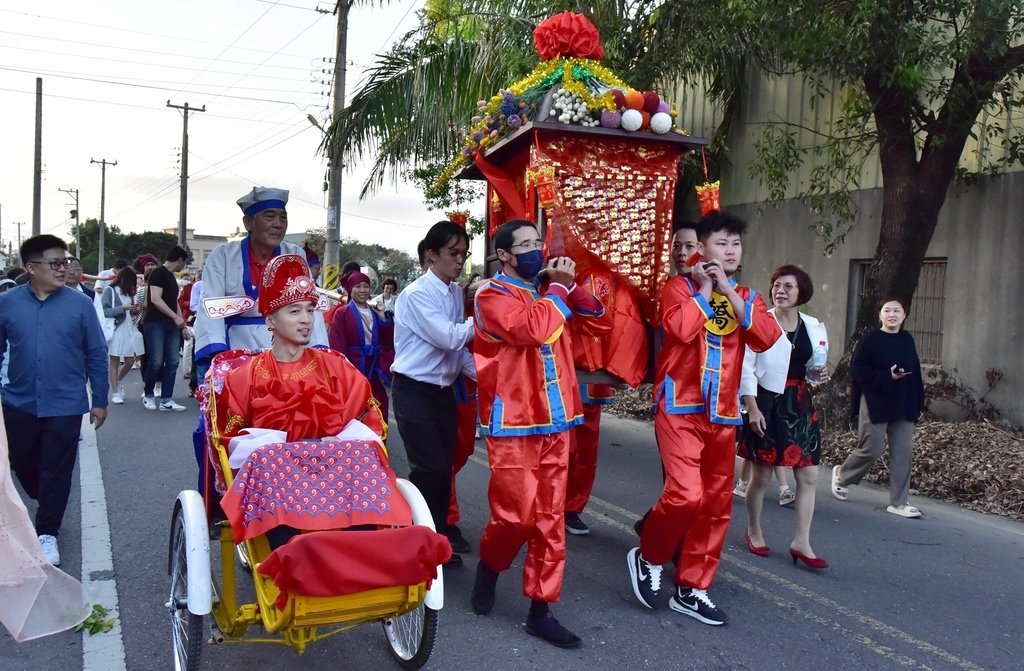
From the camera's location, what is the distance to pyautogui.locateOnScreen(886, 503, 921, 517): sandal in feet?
21.3

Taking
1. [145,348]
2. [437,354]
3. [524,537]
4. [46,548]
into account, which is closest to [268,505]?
[524,537]

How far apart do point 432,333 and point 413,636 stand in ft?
5.58

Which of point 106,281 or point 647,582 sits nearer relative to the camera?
point 647,582

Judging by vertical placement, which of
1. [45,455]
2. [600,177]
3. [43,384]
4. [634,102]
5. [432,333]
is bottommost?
[45,455]

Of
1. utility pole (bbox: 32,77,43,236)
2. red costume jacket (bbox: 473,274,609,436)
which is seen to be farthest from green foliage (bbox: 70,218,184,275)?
red costume jacket (bbox: 473,274,609,436)

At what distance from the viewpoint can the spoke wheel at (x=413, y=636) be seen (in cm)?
333

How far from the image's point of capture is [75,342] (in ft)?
16.8

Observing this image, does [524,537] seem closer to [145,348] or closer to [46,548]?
[46,548]

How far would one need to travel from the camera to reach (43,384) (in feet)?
16.2

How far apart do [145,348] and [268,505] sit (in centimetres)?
846

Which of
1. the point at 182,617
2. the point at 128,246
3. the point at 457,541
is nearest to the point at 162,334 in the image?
the point at 457,541

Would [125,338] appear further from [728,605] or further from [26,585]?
[728,605]

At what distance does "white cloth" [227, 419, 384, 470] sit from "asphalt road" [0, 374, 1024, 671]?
99 cm

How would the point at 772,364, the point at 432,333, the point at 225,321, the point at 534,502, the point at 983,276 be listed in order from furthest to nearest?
the point at 983,276 < the point at 772,364 < the point at 432,333 < the point at 225,321 < the point at 534,502
